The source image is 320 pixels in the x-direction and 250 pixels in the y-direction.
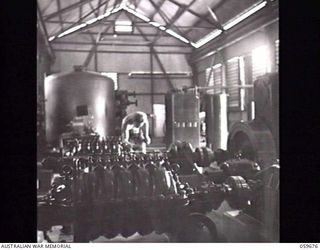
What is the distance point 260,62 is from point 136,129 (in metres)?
0.25

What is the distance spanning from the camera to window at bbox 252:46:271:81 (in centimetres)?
75

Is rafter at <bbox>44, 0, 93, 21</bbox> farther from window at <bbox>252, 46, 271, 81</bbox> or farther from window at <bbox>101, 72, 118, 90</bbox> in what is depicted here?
window at <bbox>252, 46, 271, 81</bbox>

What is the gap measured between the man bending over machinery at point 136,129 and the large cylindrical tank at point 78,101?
2 centimetres

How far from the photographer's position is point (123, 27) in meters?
0.74

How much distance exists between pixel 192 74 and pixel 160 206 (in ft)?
0.78

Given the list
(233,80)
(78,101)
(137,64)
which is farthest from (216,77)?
(78,101)

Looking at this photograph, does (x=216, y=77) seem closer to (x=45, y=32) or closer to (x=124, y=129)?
(x=124, y=129)

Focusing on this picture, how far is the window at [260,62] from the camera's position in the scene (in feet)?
2.45

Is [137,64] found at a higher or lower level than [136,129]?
higher

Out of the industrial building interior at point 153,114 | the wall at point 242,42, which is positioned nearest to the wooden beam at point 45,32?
the industrial building interior at point 153,114

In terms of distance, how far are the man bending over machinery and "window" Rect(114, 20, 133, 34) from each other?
142mm

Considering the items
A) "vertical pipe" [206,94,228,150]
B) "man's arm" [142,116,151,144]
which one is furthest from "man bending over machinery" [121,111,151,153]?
"vertical pipe" [206,94,228,150]
